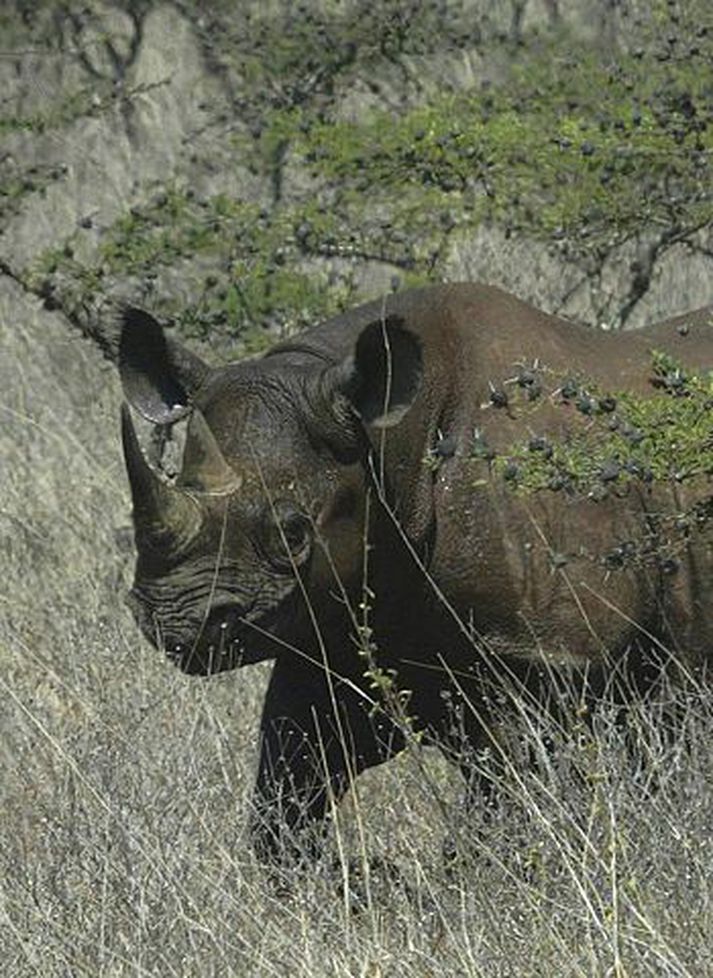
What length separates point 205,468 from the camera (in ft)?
20.7

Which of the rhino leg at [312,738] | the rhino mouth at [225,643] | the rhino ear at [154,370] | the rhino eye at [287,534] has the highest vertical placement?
the rhino ear at [154,370]

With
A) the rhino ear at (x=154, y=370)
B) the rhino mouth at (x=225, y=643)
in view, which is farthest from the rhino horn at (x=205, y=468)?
the rhino ear at (x=154, y=370)

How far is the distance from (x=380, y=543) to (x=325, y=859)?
1.02 meters

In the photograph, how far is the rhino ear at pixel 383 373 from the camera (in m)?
6.41

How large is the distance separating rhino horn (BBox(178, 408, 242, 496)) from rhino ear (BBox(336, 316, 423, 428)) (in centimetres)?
35

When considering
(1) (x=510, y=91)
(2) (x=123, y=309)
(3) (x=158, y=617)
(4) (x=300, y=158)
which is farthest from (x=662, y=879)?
(4) (x=300, y=158)

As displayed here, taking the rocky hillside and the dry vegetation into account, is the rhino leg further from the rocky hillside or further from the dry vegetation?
the rocky hillside

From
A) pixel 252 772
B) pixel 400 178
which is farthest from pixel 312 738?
pixel 400 178

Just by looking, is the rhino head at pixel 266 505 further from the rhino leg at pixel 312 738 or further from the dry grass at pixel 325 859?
the dry grass at pixel 325 859

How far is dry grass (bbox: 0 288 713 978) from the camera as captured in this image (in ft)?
16.0

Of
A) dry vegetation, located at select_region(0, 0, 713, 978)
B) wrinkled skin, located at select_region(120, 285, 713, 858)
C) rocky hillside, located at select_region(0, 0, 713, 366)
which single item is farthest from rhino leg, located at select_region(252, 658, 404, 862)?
rocky hillside, located at select_region(0, 0, 713, 366)

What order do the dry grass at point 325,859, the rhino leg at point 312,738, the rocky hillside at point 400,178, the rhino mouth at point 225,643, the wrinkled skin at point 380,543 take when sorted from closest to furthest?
the dry grass at point 325,859, the rhino mouth at point 225,643, the wrinkled skin at point 380,543, the rhino leg at point 312,738, the rocky hillside at point 400,178

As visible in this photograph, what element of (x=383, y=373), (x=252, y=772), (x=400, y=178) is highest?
A: (x=383, y=373)

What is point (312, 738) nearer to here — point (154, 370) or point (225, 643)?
point (225, 643)
